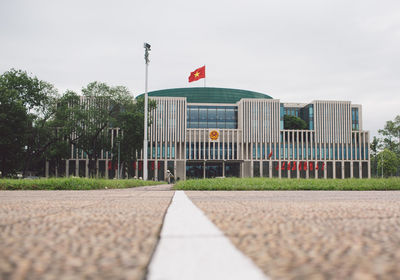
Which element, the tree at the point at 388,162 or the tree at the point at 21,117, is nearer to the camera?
the tree at the point at 21,117

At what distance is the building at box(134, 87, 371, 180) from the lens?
67.9m

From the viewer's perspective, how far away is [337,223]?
167cm

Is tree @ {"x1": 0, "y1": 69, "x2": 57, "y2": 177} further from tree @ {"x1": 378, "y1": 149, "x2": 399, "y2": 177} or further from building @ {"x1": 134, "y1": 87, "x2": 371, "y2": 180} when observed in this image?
tree @ {"x1": 378, "y1": 149, "x2": 399, "y2": 177}

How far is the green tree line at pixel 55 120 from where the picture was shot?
3803 cm

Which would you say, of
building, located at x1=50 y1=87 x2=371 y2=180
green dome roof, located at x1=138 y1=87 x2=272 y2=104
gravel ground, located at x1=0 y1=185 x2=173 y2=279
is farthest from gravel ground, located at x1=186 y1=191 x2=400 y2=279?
green dome roof, located at x1=138 y1=87 x2=272 y2=104

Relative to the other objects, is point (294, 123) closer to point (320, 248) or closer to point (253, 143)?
point (253, 143)

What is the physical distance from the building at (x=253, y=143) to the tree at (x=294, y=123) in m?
3.05

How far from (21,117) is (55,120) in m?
6.00

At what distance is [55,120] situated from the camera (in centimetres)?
4394

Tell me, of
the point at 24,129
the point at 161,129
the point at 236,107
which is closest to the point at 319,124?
the point at 236,107

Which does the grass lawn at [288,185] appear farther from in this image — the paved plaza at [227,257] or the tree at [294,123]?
the tree at [294,123]

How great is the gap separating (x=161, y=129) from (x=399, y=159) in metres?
50.3

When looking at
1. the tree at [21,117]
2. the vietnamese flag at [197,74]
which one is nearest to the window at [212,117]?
the vietnamese flag at [197,74]

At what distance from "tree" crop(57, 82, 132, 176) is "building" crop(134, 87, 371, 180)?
1972 cm
